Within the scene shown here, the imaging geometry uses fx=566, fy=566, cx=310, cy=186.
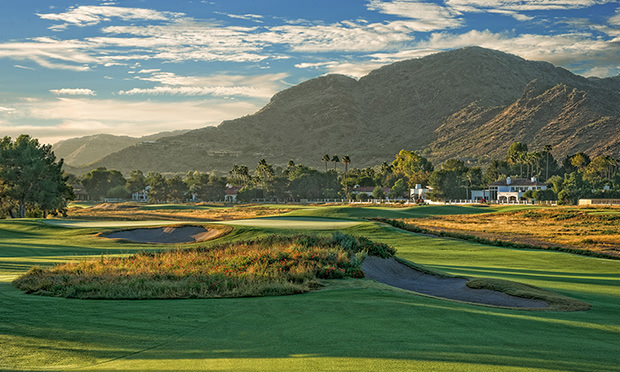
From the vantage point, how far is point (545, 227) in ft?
230

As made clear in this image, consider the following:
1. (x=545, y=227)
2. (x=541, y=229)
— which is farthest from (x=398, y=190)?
(x=541, y=229)

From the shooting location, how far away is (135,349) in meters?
11.2

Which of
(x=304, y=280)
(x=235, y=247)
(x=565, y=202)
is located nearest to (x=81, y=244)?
(x=235, y=247)

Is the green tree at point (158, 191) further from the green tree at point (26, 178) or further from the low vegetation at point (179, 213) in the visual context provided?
the green tree at point (26, 178)

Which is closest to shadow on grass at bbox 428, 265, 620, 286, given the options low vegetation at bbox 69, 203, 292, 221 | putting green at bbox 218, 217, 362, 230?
putting green at bbox 218, 217, 362, 230

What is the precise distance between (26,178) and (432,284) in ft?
235

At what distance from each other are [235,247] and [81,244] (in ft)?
66.7

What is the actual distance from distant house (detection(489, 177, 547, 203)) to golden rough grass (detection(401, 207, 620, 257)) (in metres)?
56.6

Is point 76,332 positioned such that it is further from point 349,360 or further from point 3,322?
point 349,360

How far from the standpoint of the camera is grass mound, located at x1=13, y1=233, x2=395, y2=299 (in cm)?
1714

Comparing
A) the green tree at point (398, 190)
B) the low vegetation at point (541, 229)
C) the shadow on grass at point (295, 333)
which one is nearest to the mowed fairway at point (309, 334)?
the shadow on grass at point (295, 333)

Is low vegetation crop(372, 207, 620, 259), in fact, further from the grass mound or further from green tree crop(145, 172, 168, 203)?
green tree crop(145, 172, 168, 203)

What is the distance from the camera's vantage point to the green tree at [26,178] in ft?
253

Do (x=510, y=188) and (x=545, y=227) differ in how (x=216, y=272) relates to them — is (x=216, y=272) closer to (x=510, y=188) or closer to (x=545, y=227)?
(x=545, y=227)
